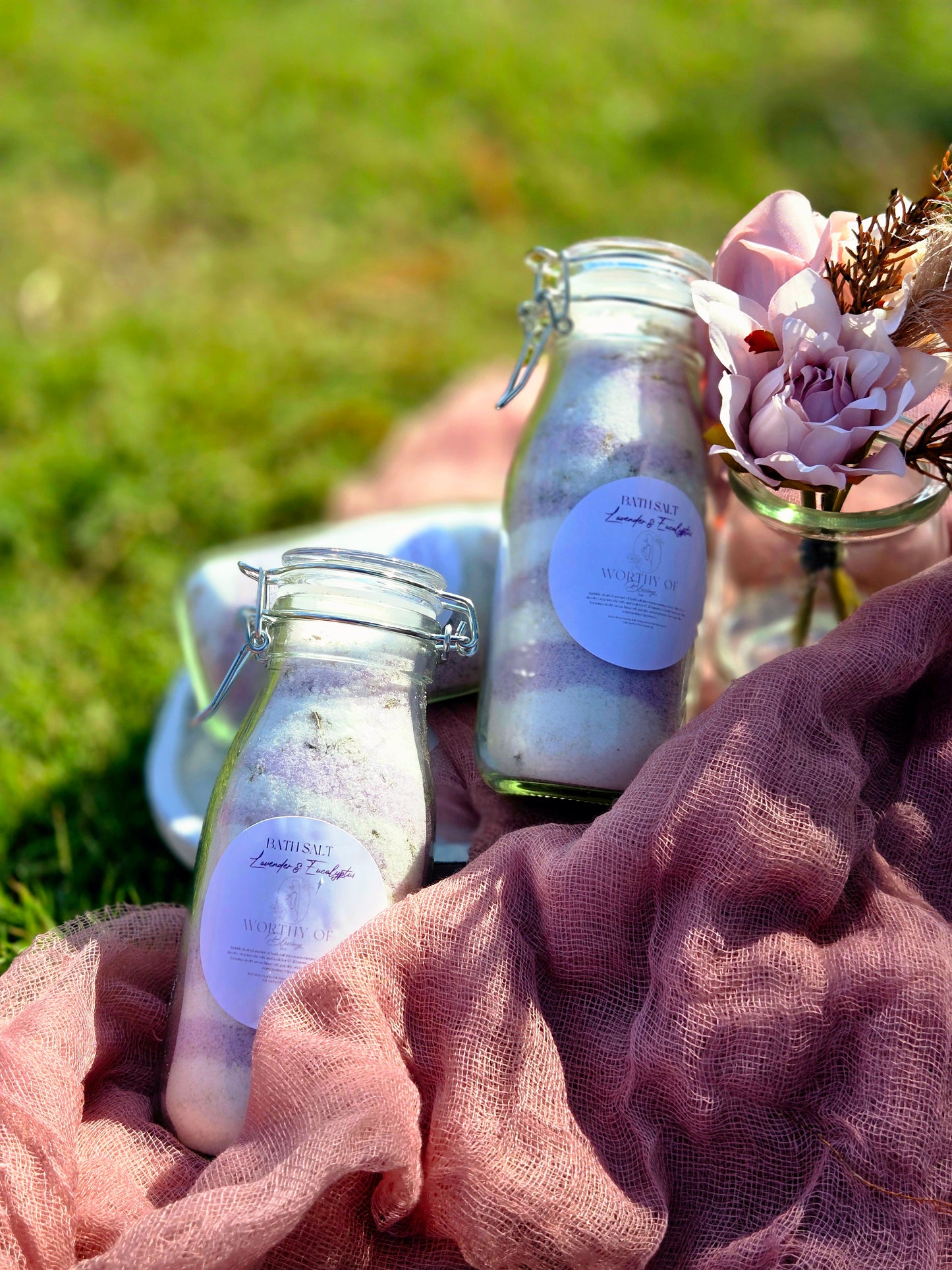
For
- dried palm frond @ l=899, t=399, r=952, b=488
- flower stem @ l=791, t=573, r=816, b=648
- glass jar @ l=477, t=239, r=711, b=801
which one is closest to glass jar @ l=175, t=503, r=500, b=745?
glass jar @ l=477, t=239, r=711, b=801

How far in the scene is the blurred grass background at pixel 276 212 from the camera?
1899 mm

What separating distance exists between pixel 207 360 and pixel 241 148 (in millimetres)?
872

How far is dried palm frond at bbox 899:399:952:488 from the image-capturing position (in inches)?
36.3

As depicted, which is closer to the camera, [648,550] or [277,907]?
[277,907]

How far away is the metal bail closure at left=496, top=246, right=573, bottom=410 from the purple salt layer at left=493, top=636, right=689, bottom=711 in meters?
0.26

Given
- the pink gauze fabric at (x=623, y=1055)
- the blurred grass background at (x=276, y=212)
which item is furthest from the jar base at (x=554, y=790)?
the blurred grass background at (x=276, y=212)

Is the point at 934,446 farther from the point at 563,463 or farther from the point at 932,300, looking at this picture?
the point at 563,463

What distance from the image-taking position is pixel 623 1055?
835 mm

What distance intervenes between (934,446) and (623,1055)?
0.57m

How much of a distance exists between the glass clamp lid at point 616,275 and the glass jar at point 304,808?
0.28 m

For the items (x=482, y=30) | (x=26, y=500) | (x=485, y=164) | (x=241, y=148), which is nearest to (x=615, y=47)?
(x=482, y=30)

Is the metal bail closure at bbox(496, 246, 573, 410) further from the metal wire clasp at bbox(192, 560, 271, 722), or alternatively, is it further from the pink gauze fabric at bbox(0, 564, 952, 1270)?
the pink gauze fabric at bbox(0, 564, 952, 1270)

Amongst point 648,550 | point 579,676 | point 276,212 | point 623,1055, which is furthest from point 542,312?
point 276,212

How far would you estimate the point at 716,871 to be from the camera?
823 millimetres
